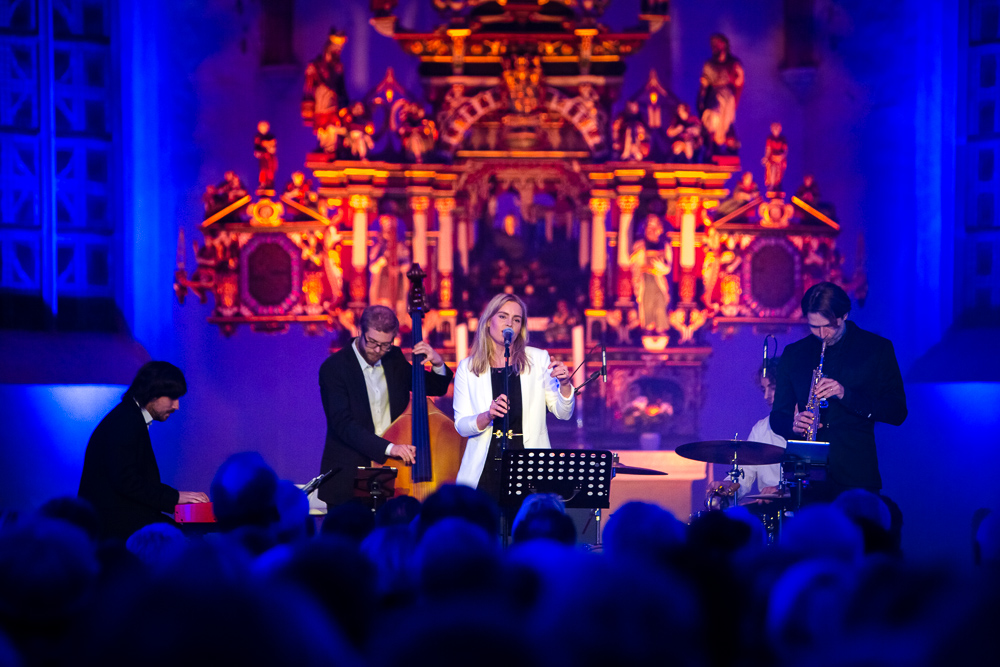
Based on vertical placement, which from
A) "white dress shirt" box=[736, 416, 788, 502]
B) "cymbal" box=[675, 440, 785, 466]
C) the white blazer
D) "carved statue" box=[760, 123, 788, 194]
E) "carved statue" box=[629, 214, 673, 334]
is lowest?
"white dress shirt" box=[736, 416, 788, 502]

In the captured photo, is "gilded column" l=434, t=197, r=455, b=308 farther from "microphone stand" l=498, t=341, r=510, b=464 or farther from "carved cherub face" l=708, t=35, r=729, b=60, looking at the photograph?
"microphone stand" l=498, t=341, r=510, b=464

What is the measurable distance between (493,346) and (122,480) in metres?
2.14

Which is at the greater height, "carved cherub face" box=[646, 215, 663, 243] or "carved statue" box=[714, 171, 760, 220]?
"carved statue" box=[714, 171, 760, 220]

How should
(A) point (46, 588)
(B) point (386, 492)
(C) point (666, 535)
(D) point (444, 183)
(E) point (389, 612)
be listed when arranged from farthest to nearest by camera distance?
1. (D) point (444, 183)
2. (B) point (386, 492)
3. (C) point (666, 535)
4. (E) point (389, 612)
5. (A) point (46, 588)

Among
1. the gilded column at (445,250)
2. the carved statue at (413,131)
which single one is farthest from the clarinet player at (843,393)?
the carved statue at (413,131)

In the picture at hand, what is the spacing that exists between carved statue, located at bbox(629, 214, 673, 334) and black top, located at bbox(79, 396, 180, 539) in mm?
5464

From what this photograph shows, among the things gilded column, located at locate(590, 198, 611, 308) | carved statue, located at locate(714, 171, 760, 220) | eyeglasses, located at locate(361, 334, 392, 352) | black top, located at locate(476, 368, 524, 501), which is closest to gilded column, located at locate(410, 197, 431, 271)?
gilded column, located at locate(590, 198, 611, 308)

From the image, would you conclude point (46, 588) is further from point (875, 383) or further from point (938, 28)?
point (938, 28)

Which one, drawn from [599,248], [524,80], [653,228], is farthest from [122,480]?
[653,228]

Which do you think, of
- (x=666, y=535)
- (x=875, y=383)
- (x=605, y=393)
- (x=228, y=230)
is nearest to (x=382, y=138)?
(x=228, y=230)

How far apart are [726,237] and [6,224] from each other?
259 inches

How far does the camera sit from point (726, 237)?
9609 millimetres

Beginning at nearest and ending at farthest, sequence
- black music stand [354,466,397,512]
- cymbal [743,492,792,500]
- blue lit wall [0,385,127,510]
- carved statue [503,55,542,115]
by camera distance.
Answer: black music stand [354,466,397,512] → cymbal [743,492,792,500] → blue lit wall [0,385,127,510] → carved statue [503,55,542,115]

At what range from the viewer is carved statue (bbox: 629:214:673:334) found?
9578 millimetres
